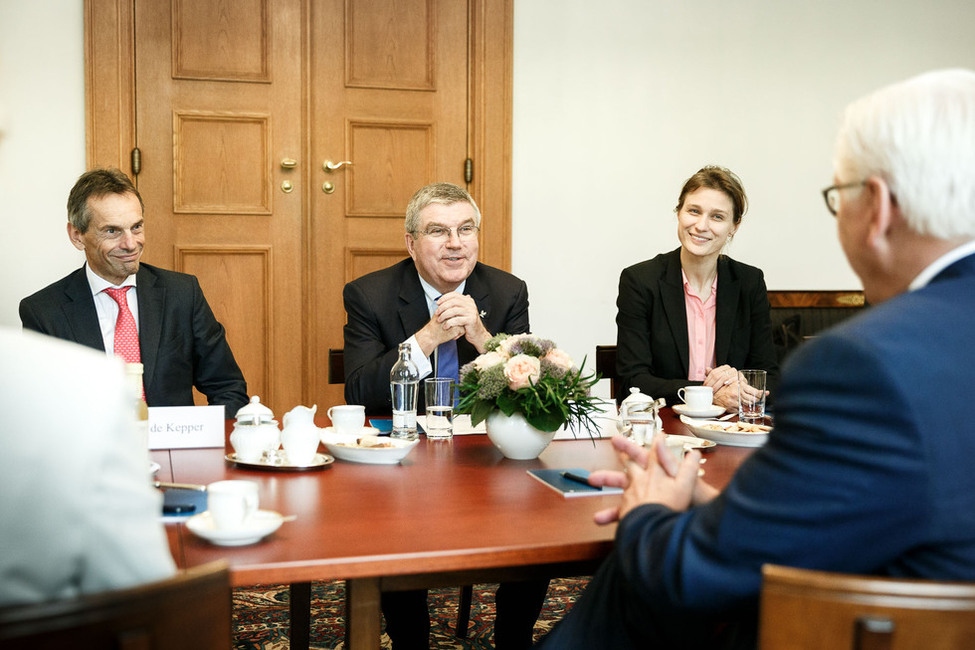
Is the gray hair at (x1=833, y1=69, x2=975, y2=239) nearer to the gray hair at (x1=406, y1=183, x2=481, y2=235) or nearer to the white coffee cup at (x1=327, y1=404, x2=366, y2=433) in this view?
the white coffee cup at (x1=327, y1=404, x2=366, y2=433)

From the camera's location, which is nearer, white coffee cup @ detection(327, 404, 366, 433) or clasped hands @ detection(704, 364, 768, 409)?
white coffee cup @ detection(327, 404, 366, 433)

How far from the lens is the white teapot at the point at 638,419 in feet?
6.64

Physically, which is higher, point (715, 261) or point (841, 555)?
point (715, 261)

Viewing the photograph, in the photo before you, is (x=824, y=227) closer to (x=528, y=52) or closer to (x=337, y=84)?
(x=528, y=52)

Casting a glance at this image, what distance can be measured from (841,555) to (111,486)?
0.77 m

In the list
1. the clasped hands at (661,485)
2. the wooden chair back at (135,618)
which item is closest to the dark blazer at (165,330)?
the clasped hands at (661,485)

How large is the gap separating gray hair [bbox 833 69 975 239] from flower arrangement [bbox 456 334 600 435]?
0.93m

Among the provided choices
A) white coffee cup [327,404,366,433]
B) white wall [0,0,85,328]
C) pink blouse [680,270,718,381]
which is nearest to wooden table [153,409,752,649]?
white coffee cup [327,404,366,433]

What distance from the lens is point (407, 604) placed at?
Result: 2.36 m

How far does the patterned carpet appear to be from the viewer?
284 centimetres

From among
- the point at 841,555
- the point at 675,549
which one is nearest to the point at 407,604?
the point at 675,549

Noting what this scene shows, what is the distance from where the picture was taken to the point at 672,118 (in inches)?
189

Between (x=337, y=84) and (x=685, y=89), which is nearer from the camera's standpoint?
(x=337, y=84)

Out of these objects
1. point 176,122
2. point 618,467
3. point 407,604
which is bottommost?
point 407,604
